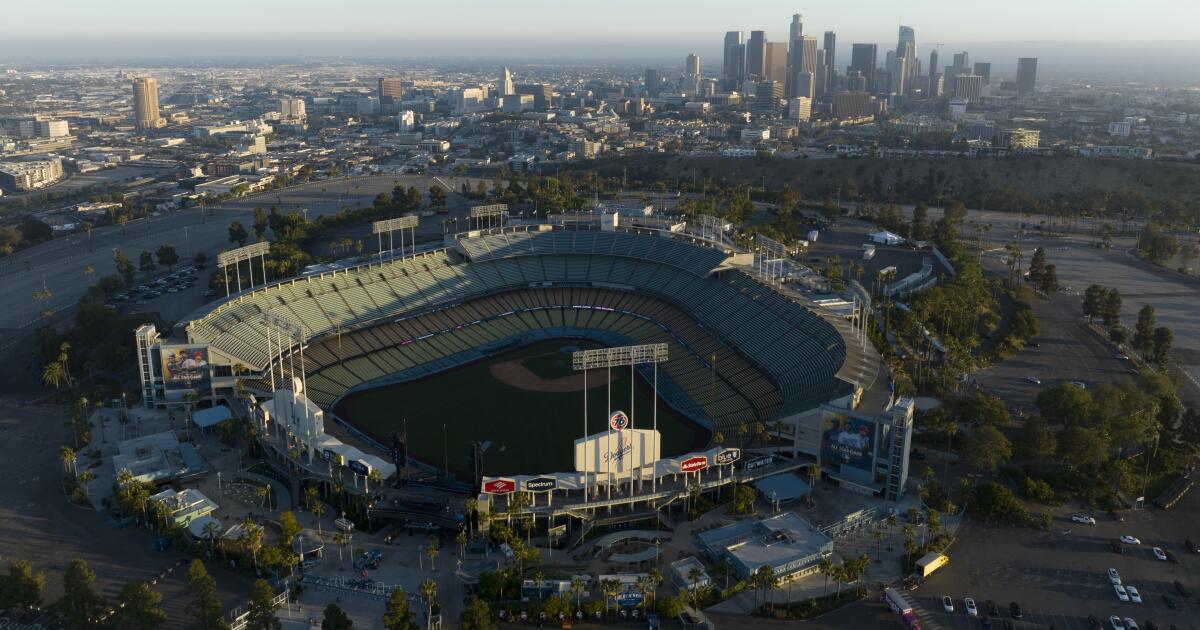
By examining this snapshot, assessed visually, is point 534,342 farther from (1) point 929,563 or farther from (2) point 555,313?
(1) point 929,563

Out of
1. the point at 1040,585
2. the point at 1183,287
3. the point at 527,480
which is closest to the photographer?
the point at 1040,585

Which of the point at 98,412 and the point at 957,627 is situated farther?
the point at 98,412

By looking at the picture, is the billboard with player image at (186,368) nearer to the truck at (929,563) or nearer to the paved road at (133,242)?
the paved road at (133,242)

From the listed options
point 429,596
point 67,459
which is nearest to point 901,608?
point 429,596

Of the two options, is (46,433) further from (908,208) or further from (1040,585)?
(908,208)

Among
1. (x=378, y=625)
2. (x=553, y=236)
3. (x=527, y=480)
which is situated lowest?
(x=378, y=625)

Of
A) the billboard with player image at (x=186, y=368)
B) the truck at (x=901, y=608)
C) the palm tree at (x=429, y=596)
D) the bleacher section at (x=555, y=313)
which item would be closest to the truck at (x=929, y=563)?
the truck at (x=901, y=608)

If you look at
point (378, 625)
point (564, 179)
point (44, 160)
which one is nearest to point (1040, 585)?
point (378, 625)
